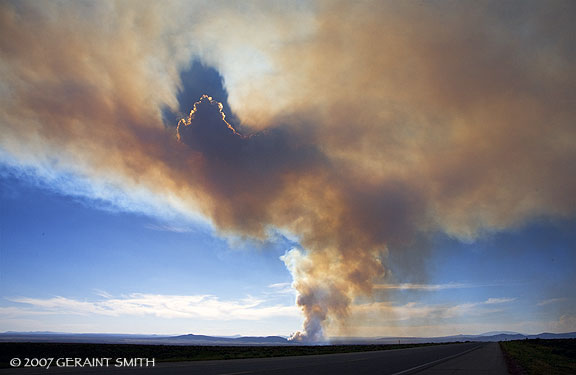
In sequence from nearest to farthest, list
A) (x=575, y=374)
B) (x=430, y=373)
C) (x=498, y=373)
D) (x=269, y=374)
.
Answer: (x=269, y=374), (x=430, y=373), (x=498, y=373), (x=575, y=374)

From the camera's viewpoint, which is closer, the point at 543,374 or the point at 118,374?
the point at 118,374

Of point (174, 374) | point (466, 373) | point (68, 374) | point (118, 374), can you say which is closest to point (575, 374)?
point (466, 373)

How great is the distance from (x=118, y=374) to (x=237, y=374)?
5296mm

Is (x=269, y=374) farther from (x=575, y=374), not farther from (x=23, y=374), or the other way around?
(x=575, y=374)

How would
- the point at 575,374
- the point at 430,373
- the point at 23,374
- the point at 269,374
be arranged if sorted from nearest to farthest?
the point at 23,374
the point at 269,374
the point at 430,373
the point at 575,374

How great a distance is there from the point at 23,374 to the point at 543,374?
30486mm

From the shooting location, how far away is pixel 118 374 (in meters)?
15.5

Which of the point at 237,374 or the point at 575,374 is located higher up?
the point at 237,374

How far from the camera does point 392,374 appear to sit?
18531mm

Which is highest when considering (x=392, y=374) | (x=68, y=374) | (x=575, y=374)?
(x=68, y=374)

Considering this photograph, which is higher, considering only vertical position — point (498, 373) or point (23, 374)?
point (23, 374)

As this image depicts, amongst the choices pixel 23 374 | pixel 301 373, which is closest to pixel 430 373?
pixel 301 373

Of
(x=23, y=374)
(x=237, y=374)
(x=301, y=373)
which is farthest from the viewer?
(x=301, y=373)

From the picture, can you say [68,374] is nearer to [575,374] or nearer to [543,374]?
[543,374]
